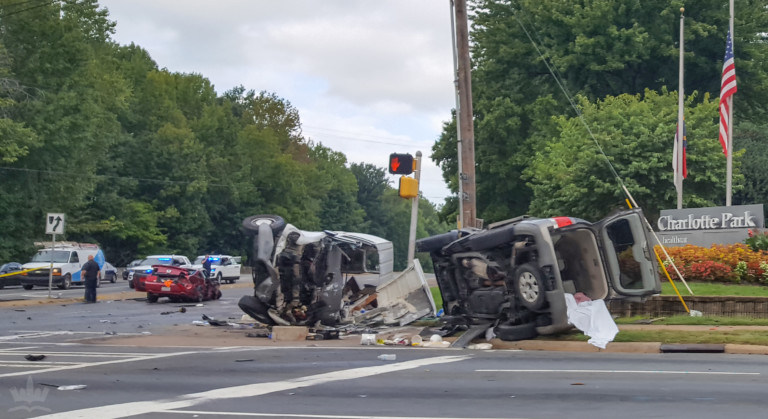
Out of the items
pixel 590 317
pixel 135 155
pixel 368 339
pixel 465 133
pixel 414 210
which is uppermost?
pixel 135 155

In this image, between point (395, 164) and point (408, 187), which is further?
point (395, 164)

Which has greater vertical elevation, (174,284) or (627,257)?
(627,257)

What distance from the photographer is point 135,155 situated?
78250 millimetres

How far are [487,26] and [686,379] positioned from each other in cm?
4387

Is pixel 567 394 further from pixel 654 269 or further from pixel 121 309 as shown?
pixel 121 309

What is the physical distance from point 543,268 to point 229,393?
6.56 meters

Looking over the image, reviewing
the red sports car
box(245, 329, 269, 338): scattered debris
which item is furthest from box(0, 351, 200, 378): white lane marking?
the red sports car

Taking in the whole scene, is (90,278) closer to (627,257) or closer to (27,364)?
(27,364)

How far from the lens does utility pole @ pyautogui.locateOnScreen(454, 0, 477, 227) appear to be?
2059 centimetres

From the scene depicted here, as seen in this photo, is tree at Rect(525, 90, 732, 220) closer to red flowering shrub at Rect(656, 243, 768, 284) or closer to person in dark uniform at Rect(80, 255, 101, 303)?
red flowering shrub at Rect(656, 243, 768, 284)

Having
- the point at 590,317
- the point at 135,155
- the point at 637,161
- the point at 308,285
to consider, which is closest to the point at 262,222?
the point at 308,285

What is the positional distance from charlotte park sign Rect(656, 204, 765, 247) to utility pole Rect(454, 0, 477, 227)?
808cm

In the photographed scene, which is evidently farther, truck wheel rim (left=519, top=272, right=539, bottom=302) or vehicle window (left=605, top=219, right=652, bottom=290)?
vehicle window (left=605, top=219, right=652, bottom=290)

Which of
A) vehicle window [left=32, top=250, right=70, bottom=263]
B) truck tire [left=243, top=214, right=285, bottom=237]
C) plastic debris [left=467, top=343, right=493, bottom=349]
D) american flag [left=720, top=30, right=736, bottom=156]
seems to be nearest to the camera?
plastic debris [left=467, top=343, right=493, bottom=349]
